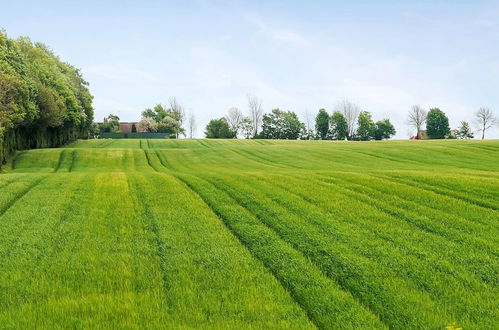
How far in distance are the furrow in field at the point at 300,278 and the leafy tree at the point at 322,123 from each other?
106 metres

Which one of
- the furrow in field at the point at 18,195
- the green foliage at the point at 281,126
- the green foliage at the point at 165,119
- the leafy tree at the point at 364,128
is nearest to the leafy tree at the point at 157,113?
the green foliage at the point at 165,119

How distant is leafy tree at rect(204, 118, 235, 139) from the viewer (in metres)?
100

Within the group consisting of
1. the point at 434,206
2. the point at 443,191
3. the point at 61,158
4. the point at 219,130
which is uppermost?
the point at 219,130

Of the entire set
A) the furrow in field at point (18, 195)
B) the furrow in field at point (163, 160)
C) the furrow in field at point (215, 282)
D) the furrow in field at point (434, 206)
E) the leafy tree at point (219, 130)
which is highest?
the leafy tree at point (219, 130)

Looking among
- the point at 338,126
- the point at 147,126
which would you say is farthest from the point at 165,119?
the point at 338,126

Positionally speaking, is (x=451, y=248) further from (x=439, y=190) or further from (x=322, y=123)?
(x=322, y=123)

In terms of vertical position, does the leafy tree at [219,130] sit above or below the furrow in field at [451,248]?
above

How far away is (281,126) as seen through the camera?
115 m

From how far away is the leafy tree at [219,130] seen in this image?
3947 inches

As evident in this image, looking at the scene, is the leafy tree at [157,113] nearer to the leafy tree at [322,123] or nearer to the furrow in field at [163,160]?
the leafy tree at [322,123]

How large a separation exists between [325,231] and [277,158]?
28926 millimetres

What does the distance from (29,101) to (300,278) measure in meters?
35.4

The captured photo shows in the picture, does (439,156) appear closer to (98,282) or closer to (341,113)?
(98,282)

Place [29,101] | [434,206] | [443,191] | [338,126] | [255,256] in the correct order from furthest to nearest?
[338,126], [29,101], [443,191], [434,206], [255,256]
